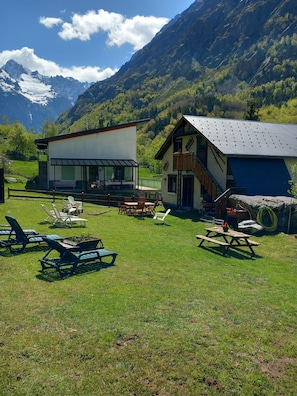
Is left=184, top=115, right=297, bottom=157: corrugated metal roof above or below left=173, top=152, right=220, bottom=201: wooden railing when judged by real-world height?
above

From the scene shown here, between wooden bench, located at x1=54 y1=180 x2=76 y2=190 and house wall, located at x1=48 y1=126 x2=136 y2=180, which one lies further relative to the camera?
house wall, located at x1=48 y1=126 x2=136 y2=180

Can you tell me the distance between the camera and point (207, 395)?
3979 millimetres

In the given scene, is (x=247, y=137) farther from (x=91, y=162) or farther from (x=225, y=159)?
(x=91, y=162)

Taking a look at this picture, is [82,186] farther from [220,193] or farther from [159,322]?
[159,322]

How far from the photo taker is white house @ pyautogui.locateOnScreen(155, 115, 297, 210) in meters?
19.3

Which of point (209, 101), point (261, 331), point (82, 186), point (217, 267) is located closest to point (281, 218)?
point (217, 267)

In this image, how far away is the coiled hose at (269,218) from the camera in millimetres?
15602

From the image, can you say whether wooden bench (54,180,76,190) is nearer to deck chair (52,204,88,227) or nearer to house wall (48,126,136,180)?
house wall (48,126,136,180)

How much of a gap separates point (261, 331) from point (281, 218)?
37.1 feet

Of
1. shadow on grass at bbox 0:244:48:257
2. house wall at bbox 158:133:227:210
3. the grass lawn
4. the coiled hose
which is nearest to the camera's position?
the grass lawn

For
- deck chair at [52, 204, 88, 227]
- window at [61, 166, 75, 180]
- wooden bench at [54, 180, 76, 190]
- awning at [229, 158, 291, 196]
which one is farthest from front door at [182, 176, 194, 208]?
window at [61, 166, 75, 180]

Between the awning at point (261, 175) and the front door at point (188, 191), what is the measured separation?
4.73m

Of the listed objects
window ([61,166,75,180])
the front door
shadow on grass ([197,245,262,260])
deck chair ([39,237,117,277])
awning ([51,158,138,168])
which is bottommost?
shadow on grass ([197,245,262,260])

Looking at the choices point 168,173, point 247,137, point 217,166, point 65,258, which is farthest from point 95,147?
point 65,258
